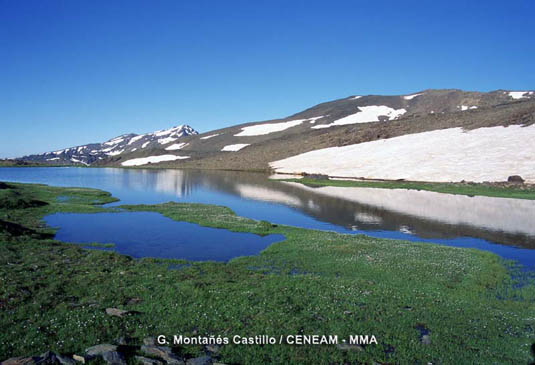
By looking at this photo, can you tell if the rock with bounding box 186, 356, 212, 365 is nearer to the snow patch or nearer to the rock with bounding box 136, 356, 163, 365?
the rock with bounding box 136, 356, 163, 365

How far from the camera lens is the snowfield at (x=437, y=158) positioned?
65731mm

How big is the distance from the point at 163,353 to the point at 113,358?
115cm

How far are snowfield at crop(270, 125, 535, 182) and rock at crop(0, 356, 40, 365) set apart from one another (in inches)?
2740

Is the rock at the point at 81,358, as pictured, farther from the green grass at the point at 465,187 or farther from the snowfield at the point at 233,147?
the snowfield at the point at 233,147

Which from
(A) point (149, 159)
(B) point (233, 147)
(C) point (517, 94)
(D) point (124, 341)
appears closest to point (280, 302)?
(D) point (124, 341)

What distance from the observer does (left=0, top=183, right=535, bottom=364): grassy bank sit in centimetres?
929

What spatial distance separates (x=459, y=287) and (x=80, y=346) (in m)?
15.0

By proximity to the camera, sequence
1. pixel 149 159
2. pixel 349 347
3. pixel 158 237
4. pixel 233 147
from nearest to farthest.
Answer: pixel 349 347 < pixel 158 237 < pixel 149 159 < pixel 233 147

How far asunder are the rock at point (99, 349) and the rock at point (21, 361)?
3.48 feet

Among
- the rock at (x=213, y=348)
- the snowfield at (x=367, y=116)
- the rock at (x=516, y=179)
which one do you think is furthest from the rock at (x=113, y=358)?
the snowfield at (x=367, y=116)

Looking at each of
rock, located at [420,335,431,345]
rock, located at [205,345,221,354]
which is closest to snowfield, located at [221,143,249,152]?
rock, located at [420,335,431,345]

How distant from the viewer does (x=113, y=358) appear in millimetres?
7961

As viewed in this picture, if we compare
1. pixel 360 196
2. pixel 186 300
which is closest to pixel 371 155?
pixel 360 196

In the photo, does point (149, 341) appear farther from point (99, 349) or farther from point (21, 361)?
point (21, 361)
